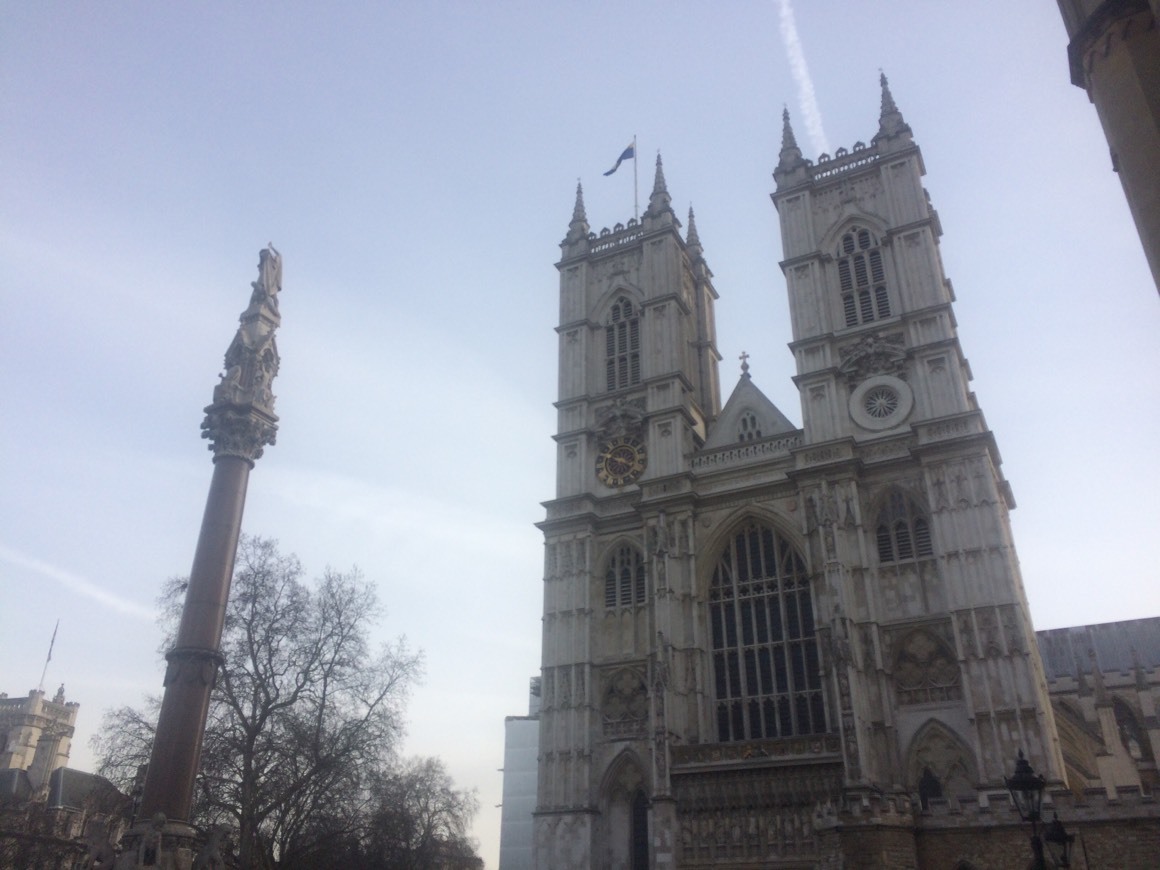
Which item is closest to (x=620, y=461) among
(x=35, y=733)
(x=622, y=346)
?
(x=622, y=346)

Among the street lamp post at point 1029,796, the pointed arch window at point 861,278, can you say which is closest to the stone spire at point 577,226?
the pointed arch window at point 861,278

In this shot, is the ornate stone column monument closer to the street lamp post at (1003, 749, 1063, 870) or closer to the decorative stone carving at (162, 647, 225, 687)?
the decorative stone carving at (162, 647, 225, 687)

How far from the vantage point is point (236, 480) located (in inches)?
819

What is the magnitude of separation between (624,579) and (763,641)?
6.14 meters

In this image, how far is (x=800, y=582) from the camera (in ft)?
113

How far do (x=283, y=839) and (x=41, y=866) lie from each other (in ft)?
38.1

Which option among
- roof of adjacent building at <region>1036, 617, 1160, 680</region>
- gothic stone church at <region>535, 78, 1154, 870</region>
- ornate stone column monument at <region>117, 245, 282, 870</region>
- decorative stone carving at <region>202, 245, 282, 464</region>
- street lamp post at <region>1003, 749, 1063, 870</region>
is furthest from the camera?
roof of adjacent building at <region>1036, 617, 1160, 680</region>

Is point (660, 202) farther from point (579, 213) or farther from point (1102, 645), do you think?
point (1102, 645)

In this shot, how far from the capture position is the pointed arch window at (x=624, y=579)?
122 feet

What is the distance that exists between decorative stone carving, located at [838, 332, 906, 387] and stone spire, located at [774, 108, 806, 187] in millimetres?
9352

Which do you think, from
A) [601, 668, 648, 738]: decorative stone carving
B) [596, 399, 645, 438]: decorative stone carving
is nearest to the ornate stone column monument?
[601, 668, 648, 738]: decorative stone carving

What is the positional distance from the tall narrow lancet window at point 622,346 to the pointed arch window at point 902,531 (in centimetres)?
1250

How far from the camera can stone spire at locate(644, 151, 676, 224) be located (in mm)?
44500

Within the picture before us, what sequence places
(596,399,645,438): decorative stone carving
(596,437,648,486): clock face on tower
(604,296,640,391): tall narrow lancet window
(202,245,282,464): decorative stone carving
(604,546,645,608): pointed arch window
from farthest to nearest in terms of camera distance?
(604,296,640,391): tall narrow lancet window → (596,399,645,438): decorative stone carving → (596,437,648,486): clock face on tower → (604,546,645,608): pointed arch window → (202,245,282,464): decorative stone carving
